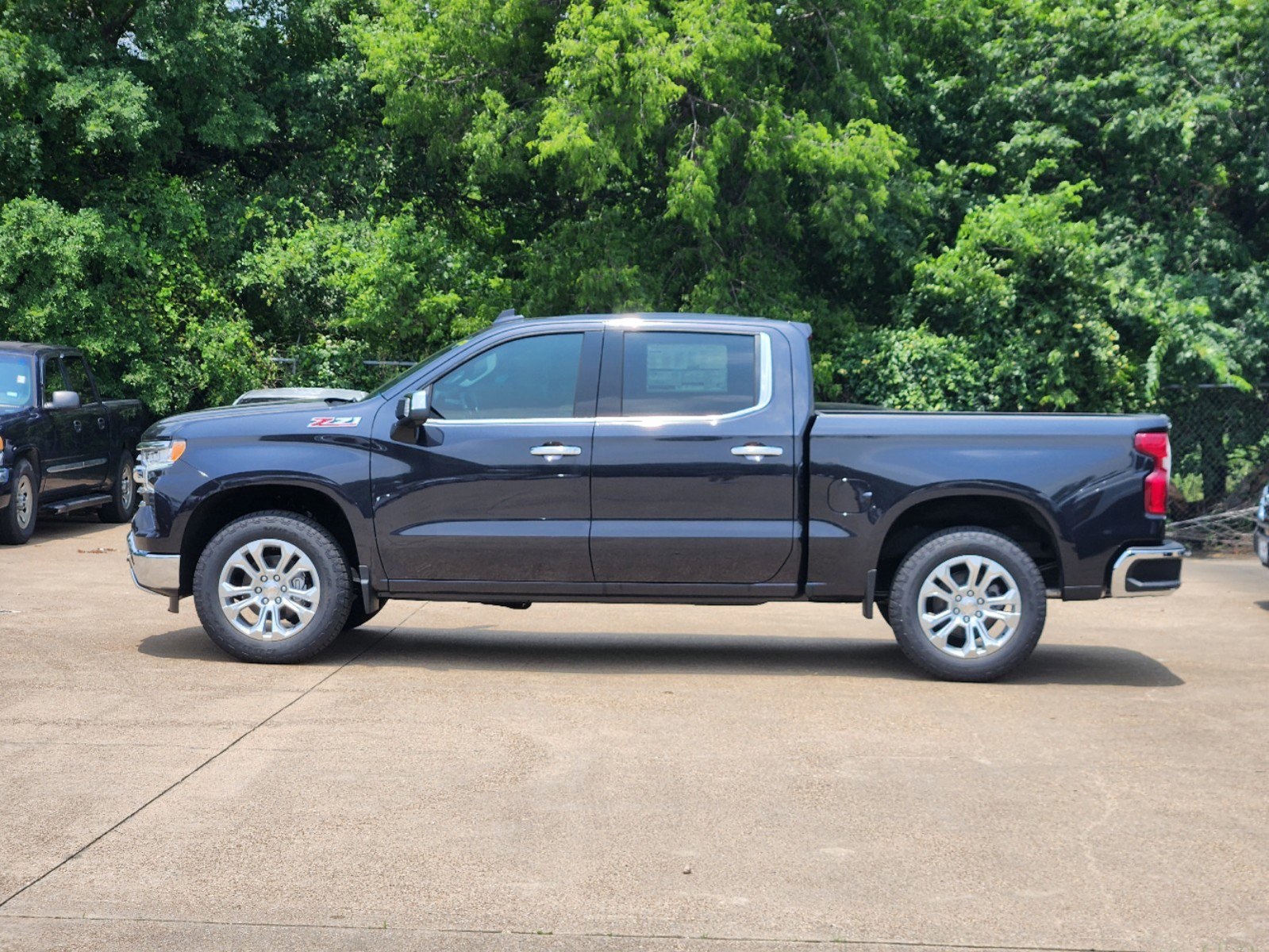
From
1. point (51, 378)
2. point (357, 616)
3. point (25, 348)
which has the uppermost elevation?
point (25, 348)

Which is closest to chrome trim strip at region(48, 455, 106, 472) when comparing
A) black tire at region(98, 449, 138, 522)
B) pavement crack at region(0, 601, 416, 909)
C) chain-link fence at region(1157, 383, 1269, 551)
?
black tire at region(98, 449, 138, 522)

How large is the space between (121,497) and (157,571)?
32.4 feet

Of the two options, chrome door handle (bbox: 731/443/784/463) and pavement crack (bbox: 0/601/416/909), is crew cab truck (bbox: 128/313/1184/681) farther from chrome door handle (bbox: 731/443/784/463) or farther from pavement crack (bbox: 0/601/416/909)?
pavement crack (bbox: 0/601/416/909)

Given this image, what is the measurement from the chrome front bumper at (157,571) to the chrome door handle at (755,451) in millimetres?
3180

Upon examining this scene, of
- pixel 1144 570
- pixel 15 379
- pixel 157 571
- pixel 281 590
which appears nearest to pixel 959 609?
pixel 1144 570

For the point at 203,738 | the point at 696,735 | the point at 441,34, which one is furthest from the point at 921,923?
the point at 441,34

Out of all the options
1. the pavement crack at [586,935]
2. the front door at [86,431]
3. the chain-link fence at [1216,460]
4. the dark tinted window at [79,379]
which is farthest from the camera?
the chain-link fence at [1216,460]

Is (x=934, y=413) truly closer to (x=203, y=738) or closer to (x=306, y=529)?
(x=306, y=529)

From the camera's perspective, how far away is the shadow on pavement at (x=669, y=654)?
8906mm

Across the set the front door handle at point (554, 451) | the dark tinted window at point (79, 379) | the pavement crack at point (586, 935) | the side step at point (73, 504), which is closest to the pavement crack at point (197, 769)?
the pavement crack at point (586, 935)

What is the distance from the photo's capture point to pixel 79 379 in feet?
56.6

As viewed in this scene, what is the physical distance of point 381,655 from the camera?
30.3 feet

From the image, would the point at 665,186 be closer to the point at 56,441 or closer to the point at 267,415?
the point at 56,441

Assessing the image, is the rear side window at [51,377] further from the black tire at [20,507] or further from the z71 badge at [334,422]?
the z71 badge at [334,422]
